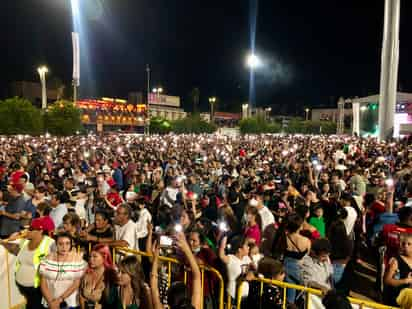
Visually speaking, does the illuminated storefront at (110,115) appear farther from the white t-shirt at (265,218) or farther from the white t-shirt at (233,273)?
the white t-shirt at (233,273)

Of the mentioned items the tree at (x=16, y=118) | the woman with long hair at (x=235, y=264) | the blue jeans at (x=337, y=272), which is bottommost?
the blue jeans at (x=337, y=272)

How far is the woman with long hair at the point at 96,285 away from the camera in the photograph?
380 cm

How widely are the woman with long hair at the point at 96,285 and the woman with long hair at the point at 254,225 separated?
2.00 m

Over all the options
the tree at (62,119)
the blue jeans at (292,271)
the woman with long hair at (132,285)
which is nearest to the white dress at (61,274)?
the woman with long hair at (132,285)

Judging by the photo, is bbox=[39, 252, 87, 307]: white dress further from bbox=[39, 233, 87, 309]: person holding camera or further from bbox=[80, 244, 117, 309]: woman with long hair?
bbox=[80, 244, 117, 309]: woman with long hair

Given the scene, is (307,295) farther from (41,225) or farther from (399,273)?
(41,225)

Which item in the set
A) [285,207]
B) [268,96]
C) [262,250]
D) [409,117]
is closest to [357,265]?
[285,207]

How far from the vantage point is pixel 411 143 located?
87.2 feet

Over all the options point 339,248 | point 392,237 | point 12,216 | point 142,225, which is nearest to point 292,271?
point 339,248

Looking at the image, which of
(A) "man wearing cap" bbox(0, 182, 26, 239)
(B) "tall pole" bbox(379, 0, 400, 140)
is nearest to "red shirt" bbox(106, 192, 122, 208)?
(A) "man wearing cap" bbox(0, 182, 26, 239)

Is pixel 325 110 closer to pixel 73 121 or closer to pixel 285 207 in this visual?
pixel 73 121

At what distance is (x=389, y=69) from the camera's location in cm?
3553

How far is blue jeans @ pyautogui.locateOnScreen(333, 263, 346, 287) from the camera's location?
14.2ft

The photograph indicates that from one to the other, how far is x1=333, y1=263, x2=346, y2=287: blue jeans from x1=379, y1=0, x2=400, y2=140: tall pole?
3471 centimetres
